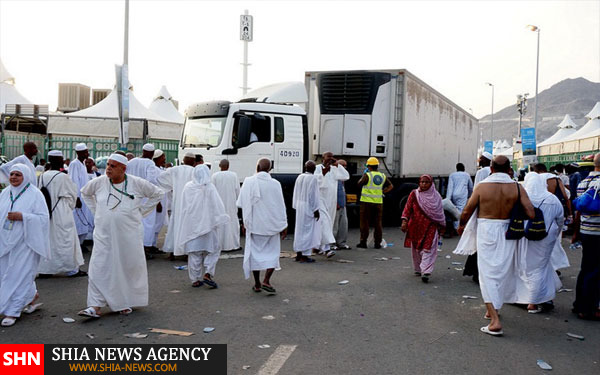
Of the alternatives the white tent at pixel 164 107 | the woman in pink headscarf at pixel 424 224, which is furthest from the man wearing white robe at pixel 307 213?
the white tent at pixel 164 107

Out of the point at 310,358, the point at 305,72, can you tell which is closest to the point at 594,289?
the point at 310,358

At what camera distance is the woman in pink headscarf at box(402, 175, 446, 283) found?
797 cm

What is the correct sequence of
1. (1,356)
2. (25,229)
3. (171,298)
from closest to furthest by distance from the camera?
1. (1,356)
2. (25,229)
3. (171,298)

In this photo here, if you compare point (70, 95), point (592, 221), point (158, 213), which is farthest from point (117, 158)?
point (70, 95)

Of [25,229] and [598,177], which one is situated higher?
[598,177]

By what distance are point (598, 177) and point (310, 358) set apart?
3.97 meters

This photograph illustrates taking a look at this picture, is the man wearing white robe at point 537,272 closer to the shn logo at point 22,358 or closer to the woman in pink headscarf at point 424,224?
the woman in pink headscarf at point 424,224

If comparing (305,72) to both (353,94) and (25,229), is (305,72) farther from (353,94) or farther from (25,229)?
(25,229)

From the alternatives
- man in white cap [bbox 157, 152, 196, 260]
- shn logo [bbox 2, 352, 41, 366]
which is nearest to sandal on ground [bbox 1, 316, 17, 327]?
shn logo [bbox 2, 352, 41, 366]

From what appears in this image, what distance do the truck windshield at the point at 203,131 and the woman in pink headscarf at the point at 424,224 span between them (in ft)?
16.6

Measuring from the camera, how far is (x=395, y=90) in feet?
45.2

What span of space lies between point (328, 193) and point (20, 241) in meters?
5.89

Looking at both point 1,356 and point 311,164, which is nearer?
point 1,356

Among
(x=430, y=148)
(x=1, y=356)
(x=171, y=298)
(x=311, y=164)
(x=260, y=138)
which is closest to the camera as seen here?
(x=1, y=356)
